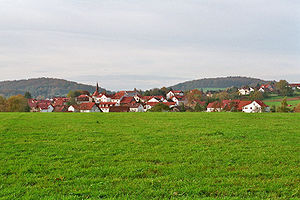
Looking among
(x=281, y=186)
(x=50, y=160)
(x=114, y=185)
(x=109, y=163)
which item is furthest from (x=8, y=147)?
(x=281, y=186)

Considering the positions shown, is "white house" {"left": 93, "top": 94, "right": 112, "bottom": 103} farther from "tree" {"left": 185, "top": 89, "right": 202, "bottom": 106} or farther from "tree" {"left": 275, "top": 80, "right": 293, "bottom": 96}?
"tree" {"left": 275, "top": 80, "right": 293, "bottom": 96}

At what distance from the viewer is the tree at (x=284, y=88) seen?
334ft

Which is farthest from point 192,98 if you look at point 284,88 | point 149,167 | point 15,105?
point 149,167

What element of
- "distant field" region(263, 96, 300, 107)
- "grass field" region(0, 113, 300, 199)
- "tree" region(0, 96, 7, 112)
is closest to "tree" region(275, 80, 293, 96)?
"distant field" region(263, 96, 300, 107)

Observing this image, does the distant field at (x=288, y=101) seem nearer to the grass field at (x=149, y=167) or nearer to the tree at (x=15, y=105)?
the grass field at (x=149, y=167)

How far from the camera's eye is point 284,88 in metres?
103

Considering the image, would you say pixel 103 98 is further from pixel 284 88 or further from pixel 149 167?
pixel 149 167

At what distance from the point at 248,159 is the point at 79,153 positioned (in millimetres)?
5695

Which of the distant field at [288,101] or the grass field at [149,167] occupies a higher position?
the grass field at [149,167]

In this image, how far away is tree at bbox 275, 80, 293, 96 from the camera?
101812 mm

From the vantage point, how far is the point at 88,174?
6.77 metres

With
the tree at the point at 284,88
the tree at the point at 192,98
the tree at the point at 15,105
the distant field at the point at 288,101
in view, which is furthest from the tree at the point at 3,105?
the tree at the point at 284,88

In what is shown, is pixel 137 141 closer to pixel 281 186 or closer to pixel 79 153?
pixel 79 153

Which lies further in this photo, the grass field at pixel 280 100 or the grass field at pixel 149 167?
the grass field at pixel 280 100
